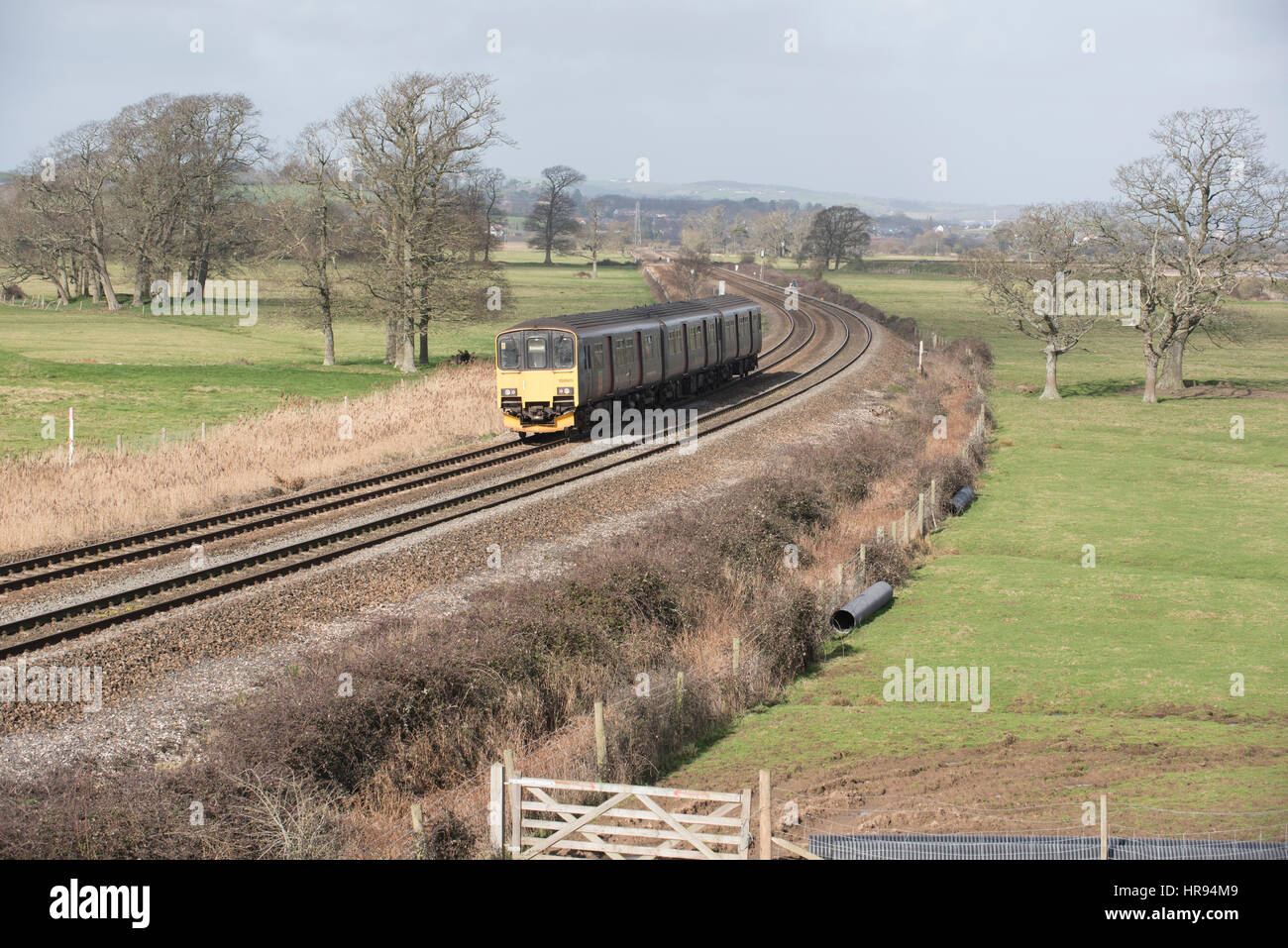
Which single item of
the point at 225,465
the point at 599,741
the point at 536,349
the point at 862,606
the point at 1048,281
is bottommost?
the point at 862,606

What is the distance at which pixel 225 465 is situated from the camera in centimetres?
2664

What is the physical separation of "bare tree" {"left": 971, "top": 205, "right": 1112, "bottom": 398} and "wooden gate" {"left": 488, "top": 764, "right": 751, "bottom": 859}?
43.1 m

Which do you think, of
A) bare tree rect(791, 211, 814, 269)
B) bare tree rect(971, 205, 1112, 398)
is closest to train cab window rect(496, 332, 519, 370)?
bare tree rect(971, 205, 1112, 398)

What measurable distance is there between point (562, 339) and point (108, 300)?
185 feet

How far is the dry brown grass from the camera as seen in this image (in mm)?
21531

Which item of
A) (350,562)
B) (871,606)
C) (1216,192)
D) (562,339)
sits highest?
(1216,192)

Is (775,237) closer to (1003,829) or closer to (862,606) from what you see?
(862,606)

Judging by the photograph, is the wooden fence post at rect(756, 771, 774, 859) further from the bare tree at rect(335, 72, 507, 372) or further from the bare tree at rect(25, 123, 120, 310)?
the bare tree at rect(25, 123, 120, 310)

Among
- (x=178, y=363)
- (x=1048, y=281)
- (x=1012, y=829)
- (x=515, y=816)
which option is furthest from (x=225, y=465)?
(x=1048, y=281)

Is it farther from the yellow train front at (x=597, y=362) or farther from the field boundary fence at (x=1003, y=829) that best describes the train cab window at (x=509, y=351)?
the field boundary fence at (x=1003, y=829)

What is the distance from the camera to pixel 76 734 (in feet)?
40.7

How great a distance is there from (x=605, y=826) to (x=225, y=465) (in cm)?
1887
